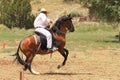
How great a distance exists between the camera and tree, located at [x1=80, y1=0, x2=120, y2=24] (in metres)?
44.2

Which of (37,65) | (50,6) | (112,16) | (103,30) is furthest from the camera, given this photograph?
(50,6)

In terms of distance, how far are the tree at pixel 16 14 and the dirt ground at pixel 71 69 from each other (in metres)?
39.4

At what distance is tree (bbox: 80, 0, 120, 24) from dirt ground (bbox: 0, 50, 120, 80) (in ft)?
55.5

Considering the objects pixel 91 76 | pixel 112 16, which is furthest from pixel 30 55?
pixel 112 16

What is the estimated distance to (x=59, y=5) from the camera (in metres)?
92.4

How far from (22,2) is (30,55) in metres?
48.1

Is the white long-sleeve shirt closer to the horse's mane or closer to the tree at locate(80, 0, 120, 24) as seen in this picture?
the horse's mane

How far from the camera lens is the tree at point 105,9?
4422 cm

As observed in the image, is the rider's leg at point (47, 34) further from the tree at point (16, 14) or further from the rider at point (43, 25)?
the tree at point (16, 14)

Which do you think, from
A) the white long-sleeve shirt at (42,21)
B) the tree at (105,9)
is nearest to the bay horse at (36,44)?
the white long-sleeve shirt at (42,21)

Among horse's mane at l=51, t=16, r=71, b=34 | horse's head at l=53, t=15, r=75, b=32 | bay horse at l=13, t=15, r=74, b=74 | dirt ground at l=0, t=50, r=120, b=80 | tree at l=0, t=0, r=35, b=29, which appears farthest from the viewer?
tree at l=0, t=0, r=35, b=29

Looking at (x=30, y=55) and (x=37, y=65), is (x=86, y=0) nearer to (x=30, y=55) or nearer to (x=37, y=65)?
(x=37, y=65)

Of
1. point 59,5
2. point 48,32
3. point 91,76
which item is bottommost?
point 59,5

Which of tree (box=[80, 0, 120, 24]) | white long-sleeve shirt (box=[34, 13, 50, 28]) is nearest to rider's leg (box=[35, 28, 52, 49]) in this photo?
white long-sleeve shirt (box=[34, 13, 50, 28])
